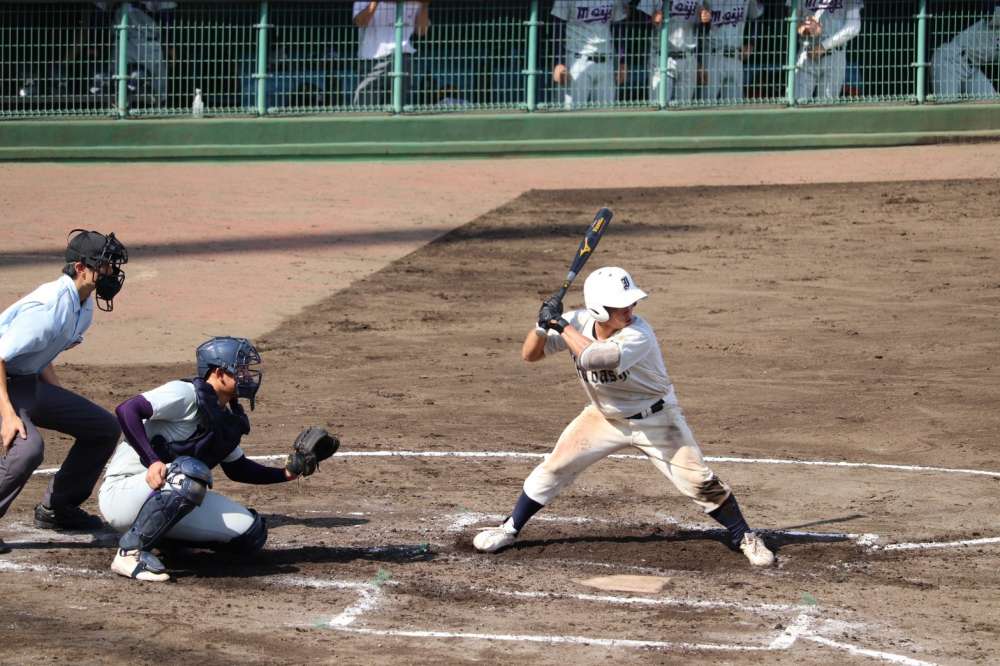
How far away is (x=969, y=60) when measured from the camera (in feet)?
69.4

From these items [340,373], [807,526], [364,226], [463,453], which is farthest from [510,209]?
[807,526]

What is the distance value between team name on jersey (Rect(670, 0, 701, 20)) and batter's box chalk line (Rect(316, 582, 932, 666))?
47.2 ft

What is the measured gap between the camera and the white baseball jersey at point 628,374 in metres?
7.29

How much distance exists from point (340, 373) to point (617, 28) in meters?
9.62

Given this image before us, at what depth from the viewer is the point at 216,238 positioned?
1688cm

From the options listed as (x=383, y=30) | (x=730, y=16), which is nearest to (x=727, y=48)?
(x=730, y=16)

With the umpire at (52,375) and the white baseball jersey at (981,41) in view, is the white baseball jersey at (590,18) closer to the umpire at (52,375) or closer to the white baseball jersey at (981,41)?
the white baseball jersey at (981,41)

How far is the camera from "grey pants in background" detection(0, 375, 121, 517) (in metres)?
7.29

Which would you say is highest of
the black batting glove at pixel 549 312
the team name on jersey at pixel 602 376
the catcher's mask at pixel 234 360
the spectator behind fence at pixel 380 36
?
the spectator behind fence at pixel 380 36

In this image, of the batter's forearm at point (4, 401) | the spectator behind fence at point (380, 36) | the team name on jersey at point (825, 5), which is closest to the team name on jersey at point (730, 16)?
the team name on jersey at point (825, 5)

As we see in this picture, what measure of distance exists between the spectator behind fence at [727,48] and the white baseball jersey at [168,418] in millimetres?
14367

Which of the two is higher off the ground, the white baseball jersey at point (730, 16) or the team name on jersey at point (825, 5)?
the team name on jersey at point (825, 5)

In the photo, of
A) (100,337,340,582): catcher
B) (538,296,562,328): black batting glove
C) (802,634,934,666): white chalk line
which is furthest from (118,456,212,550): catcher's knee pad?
(802,634,934,666): white chalk line

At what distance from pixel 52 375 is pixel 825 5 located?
50.2 feet
